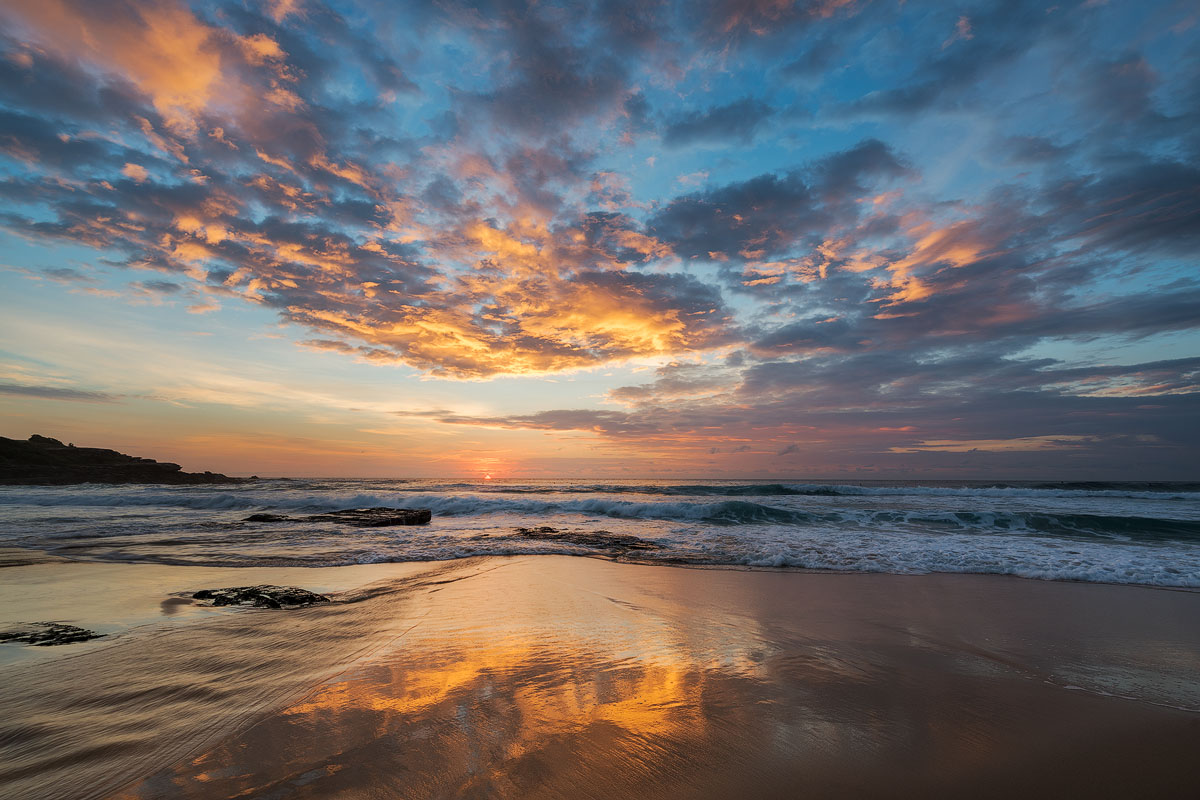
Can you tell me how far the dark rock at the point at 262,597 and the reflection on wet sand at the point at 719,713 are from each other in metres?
1.49

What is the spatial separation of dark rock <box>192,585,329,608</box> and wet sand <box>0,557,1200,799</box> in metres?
0.40

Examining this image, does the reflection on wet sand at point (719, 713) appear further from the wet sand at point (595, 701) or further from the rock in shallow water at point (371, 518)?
the rock in shallow water at point (371, 518)

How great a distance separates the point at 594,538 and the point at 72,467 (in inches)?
1936

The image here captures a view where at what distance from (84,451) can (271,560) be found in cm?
5174

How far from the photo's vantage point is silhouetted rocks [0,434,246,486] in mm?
34625

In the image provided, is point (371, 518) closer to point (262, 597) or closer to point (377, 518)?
point (377, 518)

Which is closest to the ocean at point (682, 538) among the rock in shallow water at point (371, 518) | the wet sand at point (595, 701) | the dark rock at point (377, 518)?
the rock in shallow water at point (371, 518)

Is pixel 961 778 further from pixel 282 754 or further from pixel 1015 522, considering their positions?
pixel 1015 522

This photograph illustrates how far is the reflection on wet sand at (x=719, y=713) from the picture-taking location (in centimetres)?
239

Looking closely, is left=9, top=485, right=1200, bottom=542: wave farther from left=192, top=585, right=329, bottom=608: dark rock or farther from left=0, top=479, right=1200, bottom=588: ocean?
left=192, top=585, right=329, bottom=608: dark rock

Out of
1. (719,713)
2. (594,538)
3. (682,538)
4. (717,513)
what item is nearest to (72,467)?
(594,538)

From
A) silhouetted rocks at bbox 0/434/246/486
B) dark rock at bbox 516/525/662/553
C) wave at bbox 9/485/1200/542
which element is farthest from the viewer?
silhouetted rocks at bbox 0/434/246/486

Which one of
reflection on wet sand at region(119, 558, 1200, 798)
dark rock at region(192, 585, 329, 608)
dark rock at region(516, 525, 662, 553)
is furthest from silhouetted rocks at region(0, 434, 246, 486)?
reflection on wet sand at region(119, 558, 1200, 798)

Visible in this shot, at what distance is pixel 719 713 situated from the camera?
10.3 feet
